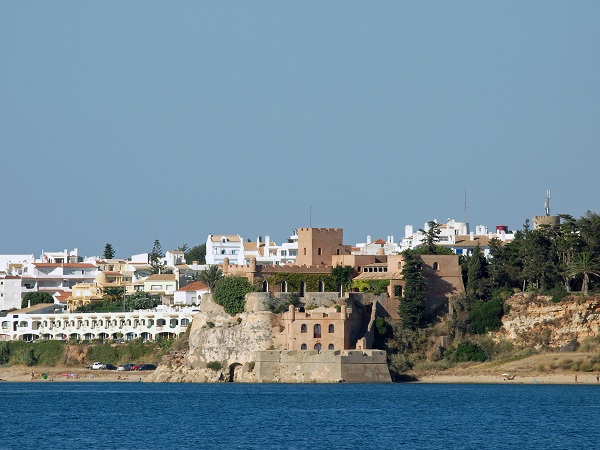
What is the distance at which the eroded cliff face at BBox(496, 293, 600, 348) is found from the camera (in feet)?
320

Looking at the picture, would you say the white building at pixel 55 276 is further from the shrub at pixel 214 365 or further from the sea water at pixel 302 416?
the shrub at pixel 214 365

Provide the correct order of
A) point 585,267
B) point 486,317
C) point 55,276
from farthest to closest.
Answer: point 55,276, point 486,317, point 585,267

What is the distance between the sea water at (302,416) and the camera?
64562 millimetres

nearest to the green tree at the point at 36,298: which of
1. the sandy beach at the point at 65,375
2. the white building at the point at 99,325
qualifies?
the white building at the point at 99,325

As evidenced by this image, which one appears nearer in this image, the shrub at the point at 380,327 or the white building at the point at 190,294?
the shrub at the point at 380,327

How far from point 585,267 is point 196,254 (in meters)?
75.6

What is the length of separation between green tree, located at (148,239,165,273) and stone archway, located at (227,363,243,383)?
4474cm

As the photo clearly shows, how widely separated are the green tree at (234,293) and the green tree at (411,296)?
384 inches

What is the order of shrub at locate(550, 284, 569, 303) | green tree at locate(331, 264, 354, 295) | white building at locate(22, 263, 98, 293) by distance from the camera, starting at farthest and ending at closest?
white building at locate(22, 263, 98, 293) < green tree at locate(331, 264, 354, 295) < shrub at locate(550, 284, 569, 303)

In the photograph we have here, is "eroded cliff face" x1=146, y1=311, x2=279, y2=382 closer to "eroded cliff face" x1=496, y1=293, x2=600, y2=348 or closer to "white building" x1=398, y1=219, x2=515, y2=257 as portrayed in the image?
"eroded cliff face" x1=496, y1=293, x2=600, y2=348

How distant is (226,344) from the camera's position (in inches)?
3856

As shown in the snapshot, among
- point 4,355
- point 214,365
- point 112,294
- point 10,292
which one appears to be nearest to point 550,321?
point 214,365

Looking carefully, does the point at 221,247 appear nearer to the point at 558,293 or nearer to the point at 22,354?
the point at 22,354

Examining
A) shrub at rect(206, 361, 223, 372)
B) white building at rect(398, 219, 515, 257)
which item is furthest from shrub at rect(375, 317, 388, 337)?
white building at rect(398, 219, 515, 257)
